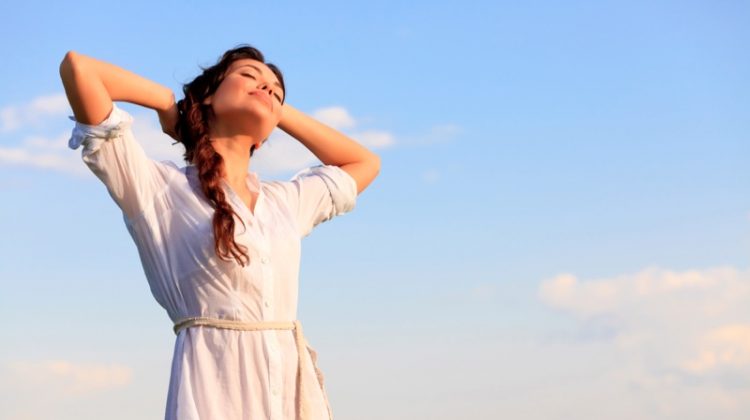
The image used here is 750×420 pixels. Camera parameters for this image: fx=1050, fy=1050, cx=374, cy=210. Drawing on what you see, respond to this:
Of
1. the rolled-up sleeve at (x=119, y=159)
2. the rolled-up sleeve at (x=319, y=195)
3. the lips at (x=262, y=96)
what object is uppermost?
the lips at (x=262, y=96)

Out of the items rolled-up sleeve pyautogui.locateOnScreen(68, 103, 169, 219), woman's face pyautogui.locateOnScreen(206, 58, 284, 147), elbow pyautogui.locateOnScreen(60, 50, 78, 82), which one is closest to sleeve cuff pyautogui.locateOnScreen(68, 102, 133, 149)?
rolled-up sleeve pyautogui.locateOnScreen(68, 103, 169, 219)

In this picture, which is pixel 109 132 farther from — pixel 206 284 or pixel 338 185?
pixel 338 185

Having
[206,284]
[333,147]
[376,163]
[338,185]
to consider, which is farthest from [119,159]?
[376,163]

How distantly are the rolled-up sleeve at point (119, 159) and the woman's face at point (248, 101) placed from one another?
0.40 metres

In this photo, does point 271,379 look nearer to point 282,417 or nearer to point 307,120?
point 282,417

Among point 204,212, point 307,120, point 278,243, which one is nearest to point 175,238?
point 204,212

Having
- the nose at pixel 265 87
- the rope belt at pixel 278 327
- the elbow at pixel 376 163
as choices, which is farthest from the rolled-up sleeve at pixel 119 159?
the elbow at pixel 376 163

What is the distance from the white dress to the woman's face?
10.6 inches

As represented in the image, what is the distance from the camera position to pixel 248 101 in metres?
Result: 4.02

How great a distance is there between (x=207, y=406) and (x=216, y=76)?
4.41ft

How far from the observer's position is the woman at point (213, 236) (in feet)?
11.8

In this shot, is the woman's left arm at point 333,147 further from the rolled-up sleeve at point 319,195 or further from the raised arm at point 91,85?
the raised arm at point 91,85

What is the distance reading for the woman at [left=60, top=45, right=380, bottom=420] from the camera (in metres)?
3.59

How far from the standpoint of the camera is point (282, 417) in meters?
3.69
